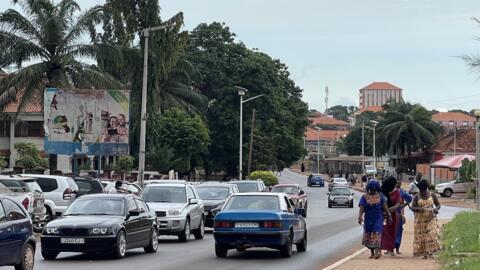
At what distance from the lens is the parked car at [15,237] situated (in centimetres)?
1529

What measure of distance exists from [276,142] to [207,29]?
12.2 metres

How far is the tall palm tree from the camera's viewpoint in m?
113

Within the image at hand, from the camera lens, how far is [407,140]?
380ft

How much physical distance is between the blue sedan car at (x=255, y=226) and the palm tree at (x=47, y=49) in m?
25.1

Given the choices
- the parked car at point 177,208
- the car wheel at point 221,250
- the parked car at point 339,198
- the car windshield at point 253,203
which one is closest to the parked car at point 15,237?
the car wheel at point 221,250

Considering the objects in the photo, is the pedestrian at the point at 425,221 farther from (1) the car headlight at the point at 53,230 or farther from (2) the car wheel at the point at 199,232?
(2) the car wheel at the point at 199,232

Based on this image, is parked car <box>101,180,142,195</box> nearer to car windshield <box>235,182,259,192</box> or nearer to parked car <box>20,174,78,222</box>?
car windshield <box>235,182,259,192</box>

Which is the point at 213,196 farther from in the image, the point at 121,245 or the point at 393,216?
the point at 393,216

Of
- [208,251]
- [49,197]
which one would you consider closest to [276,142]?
[49,197]

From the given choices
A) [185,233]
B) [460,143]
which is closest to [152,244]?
[185,233]

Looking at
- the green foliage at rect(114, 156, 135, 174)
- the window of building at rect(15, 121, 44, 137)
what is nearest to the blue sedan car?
the green foliage at rect(114, 156, 135, 174)

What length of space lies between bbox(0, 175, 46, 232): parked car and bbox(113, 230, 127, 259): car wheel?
6.48 metres

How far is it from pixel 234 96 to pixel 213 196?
159ft

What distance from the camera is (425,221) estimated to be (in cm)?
1959
